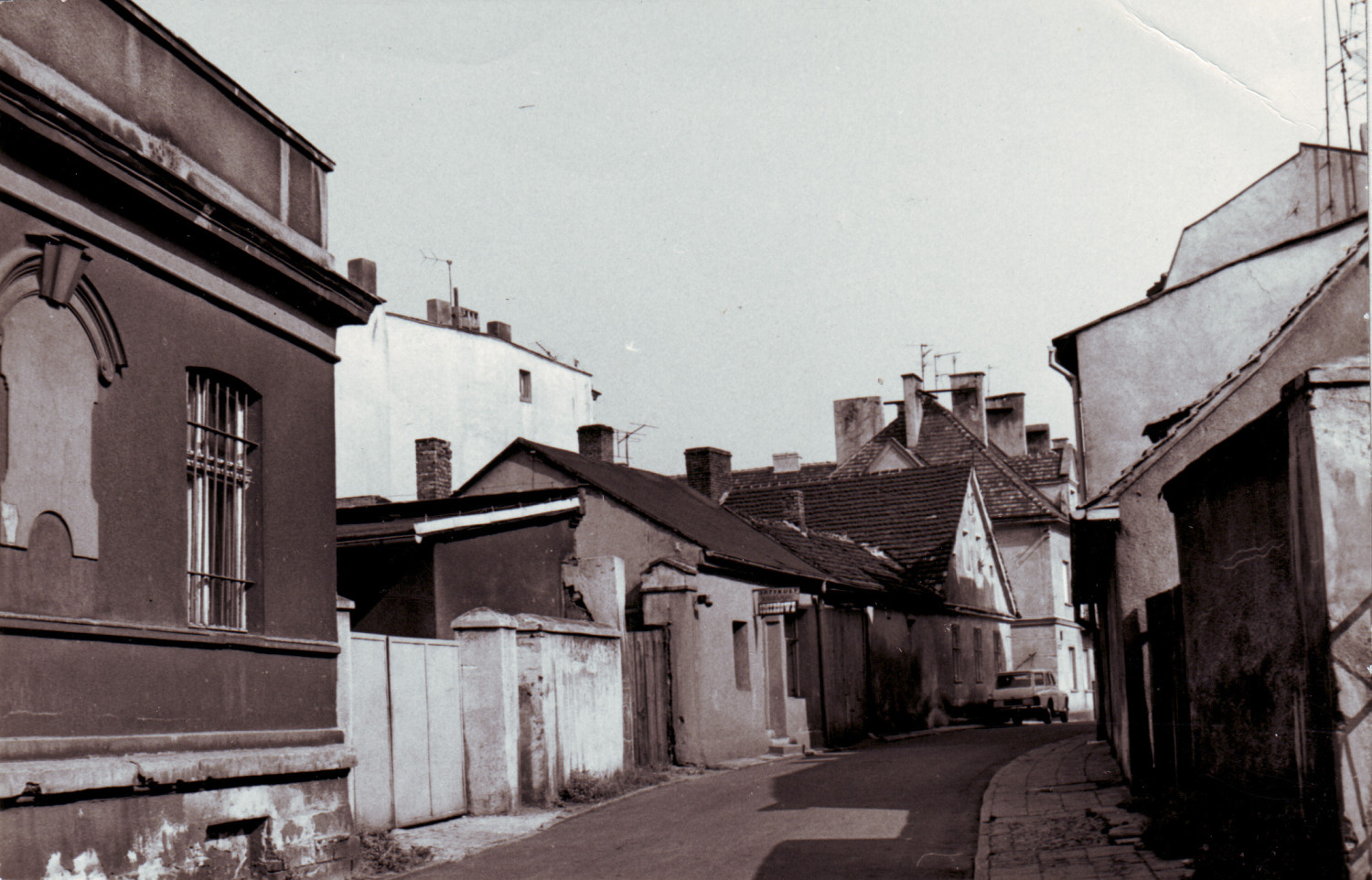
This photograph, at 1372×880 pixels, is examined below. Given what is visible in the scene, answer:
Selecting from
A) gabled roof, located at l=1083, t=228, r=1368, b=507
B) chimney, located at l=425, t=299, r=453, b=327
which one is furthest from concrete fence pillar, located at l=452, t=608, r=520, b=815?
chimney, located at l=425, t=299, r=453, b=327

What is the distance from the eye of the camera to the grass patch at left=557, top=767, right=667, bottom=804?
607 inches

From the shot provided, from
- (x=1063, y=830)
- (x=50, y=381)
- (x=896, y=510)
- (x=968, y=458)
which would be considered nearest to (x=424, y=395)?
(x=896, y=510)

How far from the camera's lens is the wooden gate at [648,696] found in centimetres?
1839

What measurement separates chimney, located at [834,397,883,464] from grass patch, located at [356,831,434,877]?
128ft

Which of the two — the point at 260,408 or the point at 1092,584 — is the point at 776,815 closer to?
the point at 260,408

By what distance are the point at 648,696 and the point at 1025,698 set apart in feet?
54.2

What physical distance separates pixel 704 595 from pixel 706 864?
1055 centimetres

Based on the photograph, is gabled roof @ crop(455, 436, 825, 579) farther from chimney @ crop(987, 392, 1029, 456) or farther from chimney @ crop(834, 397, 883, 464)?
chimney @ crop(987, 392, 1029, 456)

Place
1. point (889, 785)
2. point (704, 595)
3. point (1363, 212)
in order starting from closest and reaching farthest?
point (889, 785), point (1363, 212), point (704, 595)

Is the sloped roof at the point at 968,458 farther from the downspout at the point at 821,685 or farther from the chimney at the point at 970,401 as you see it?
the downspout at the point at 821,685

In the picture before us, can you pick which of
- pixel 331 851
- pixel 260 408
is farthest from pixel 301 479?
pixel 331 851

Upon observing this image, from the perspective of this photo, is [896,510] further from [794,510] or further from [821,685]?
[821,685]

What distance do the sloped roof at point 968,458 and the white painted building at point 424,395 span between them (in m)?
11.9

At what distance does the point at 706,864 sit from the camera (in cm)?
1038
